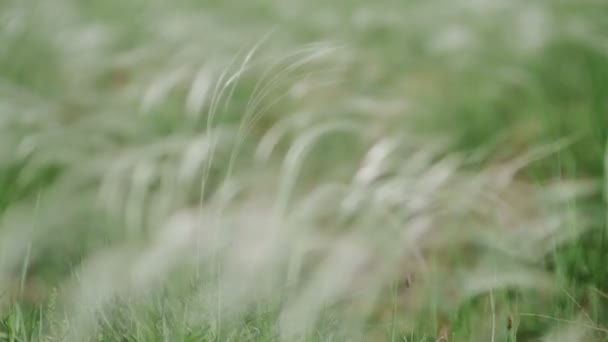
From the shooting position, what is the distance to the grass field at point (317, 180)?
4.44 feet

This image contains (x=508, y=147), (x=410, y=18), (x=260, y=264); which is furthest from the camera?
(x=410, y=18)

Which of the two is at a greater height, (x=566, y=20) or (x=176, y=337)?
(x=566, y=20)

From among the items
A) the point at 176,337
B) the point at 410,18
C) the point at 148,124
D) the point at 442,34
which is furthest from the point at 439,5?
the point at 176,337

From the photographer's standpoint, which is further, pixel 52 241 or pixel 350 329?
pixel 52 241

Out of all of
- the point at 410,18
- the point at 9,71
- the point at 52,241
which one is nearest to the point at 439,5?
the point at 410,18

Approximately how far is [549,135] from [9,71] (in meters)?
1.36

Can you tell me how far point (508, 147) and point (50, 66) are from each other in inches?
47.8

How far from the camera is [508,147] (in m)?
1.90

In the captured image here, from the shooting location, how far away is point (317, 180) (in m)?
1.96

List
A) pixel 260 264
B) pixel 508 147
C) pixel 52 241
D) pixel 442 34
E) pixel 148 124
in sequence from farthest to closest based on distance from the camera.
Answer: pixel 442 34, pixel 148 124, pixel 508 147, pixel 52 241, pixel 260 264

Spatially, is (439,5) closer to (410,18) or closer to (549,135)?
(410,18)

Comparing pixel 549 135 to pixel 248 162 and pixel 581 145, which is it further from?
pixel 248 162

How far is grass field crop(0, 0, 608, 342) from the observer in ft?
4.44

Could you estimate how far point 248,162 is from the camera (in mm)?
1993
